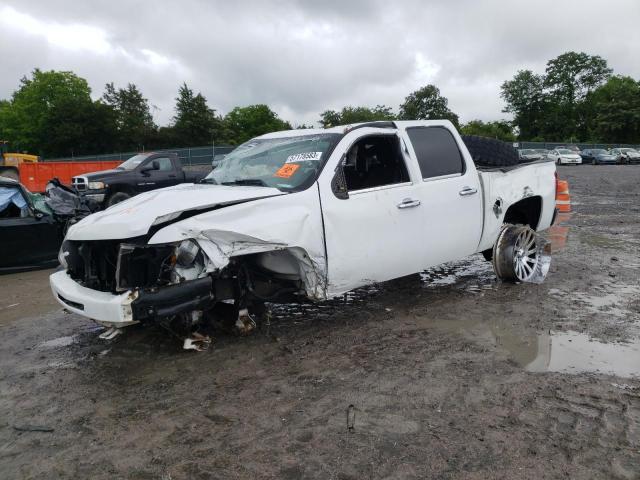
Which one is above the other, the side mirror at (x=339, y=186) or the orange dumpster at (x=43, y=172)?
the orange dumpster at (x=43, y=172)

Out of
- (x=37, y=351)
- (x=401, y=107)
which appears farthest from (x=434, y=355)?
(x=401, y=107)

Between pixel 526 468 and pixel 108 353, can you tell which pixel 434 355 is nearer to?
pixel 526 468

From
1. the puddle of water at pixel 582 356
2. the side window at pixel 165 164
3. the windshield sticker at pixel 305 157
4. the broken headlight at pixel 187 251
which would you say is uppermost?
the side window at pixel 165 164

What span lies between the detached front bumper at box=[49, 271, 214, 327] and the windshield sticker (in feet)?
4.56

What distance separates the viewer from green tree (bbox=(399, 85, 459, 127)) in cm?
9356

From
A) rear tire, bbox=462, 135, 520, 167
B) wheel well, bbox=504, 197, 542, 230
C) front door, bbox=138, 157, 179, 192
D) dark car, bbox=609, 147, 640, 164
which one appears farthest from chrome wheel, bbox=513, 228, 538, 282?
dark car, bbox=609, 147, 640, 164

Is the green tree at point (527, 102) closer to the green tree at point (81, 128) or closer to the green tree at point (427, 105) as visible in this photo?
the green tree at point (427, 105)

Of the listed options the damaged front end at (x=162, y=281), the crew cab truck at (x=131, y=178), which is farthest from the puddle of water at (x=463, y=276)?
the crew cab truck at (x=131, y=178)

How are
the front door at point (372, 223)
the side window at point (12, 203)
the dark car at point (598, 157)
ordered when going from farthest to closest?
the dark car at point (598, 157) < the side window at point (12, 203) < the front door at point (372, 223)

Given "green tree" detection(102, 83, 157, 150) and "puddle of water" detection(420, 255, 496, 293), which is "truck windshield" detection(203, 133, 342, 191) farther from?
"green tree" detection(102, 83, 157, 150)

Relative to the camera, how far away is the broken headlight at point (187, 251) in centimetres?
356

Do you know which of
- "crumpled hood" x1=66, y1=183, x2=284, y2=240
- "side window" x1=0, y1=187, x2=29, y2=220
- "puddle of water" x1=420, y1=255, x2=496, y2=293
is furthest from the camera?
"side window" x1=0, y1=187, x2=29, y2=220

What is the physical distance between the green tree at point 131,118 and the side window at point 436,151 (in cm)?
5652

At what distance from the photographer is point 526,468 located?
2.47m
